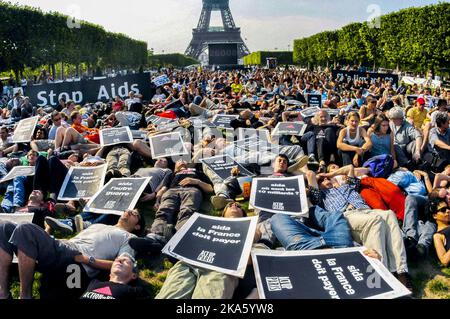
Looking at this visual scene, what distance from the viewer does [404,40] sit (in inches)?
1254

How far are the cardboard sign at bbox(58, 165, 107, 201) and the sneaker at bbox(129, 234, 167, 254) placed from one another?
2.00 m

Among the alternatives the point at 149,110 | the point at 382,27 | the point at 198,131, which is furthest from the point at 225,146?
the point at 382,27

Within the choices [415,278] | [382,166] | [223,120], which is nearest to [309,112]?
[223,120]

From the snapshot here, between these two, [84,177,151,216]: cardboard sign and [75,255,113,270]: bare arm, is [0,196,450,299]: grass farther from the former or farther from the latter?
[84,177,151,216]: cardboard sign

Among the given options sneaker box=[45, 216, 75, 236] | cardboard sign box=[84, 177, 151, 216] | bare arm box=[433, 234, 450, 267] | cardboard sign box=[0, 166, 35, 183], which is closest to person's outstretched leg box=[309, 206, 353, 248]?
bare arm box=[433, 234, 450, 267]

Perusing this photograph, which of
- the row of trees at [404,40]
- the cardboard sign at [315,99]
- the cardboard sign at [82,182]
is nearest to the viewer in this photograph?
the cardboard sign at [82,182]

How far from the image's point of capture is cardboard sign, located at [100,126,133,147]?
855cm

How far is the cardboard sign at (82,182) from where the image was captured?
6.46 m

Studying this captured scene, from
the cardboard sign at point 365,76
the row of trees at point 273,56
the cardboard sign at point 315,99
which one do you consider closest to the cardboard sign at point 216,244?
the cardboard sign at point 315,99

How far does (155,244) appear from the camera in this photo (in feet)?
15.9

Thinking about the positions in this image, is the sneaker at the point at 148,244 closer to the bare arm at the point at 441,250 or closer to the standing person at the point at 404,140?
the bare arm at the point at 441,250

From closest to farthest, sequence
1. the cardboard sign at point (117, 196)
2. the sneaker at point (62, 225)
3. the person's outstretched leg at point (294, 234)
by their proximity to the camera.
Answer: the person's outstretched leg at point (294, 234) < the sneaker at point (62, 225) < the cardboard sign at point (117, 196)

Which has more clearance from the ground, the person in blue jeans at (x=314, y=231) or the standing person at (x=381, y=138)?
the standing person at (x=381, y=138)

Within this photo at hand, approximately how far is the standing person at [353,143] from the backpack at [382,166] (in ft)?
1.42
